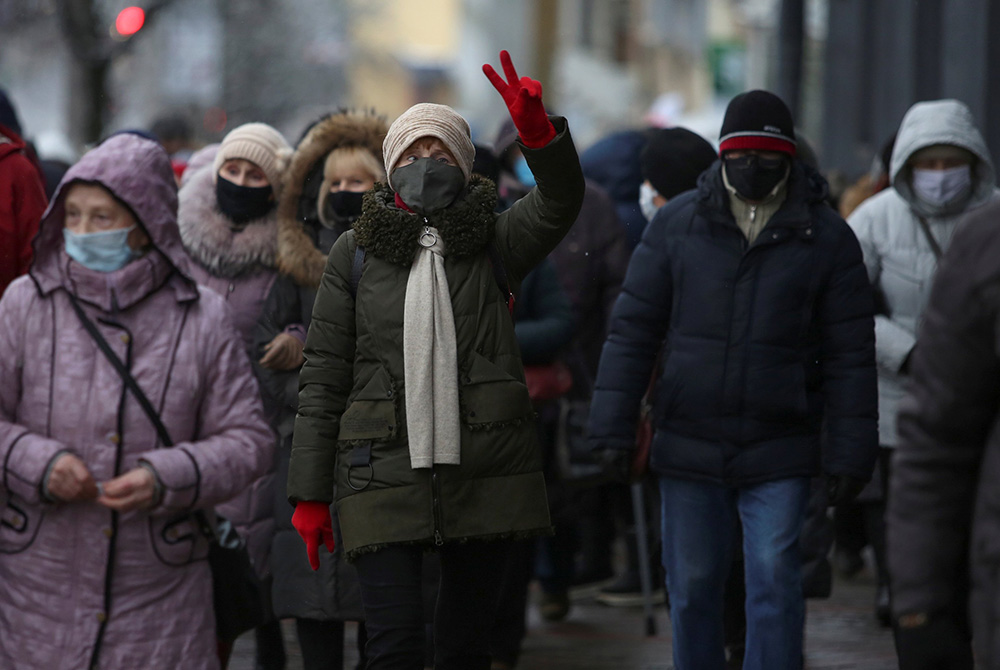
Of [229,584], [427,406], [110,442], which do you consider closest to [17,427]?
[110,442]

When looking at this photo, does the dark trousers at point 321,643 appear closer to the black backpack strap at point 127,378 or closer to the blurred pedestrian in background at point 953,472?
the black backpack strap at point 127,378

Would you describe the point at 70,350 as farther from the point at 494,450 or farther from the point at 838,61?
the point at 838,61

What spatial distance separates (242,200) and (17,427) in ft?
7.10

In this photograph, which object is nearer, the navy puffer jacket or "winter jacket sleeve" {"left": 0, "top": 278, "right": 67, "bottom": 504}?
"winter jacket sleeve" {"left": 0, "top": 278, "right": 67, "bottom": 504}

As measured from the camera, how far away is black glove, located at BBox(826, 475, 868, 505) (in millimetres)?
5629

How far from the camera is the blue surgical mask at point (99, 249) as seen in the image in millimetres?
5020

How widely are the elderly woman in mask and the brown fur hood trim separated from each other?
130cm

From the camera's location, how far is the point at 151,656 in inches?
191

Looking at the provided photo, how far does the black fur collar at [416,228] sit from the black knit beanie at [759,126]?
117cm

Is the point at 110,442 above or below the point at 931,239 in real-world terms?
below

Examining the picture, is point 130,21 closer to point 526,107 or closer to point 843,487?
point 843,487

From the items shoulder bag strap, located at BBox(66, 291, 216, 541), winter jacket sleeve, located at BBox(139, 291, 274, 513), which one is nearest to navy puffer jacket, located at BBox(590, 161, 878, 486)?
winter jacket sleeve, located at BBox(139, 291, 274, 513)

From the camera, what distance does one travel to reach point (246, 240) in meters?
6.68

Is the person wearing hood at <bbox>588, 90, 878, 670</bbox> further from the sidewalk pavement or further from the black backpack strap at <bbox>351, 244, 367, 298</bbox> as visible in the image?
the sidewalk pavement
